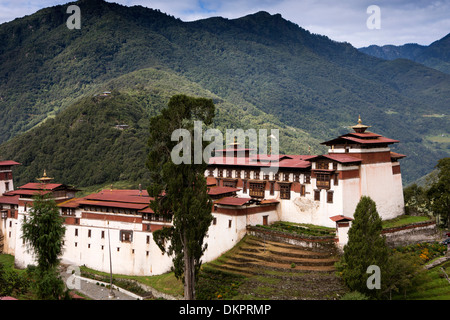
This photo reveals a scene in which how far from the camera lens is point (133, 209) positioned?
4528 cm

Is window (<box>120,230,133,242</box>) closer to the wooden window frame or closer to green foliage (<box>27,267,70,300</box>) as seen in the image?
the wooden window frame

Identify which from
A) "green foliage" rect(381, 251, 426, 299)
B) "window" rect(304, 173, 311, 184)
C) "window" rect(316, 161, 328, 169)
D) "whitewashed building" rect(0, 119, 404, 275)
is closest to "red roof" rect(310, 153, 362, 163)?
"whitewashed building" rect(0, 119, 404, 275)

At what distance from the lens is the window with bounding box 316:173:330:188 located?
139 ft

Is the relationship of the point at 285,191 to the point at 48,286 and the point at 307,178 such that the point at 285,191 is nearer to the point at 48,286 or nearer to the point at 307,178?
the point at 307,178

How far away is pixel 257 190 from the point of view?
1897 inches

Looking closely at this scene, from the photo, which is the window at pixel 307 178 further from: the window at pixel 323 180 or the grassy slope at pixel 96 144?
the grassy slope at pixel 96 144

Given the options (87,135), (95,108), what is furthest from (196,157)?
(95,108)

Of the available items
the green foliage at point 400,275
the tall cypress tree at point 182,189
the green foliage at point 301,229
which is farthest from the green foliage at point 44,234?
the green foliage at point 400,275

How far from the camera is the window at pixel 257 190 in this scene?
47.8 metres

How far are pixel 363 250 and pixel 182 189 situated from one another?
12891 mm

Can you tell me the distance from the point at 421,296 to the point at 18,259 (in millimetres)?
41600

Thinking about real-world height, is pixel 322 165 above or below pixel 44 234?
above

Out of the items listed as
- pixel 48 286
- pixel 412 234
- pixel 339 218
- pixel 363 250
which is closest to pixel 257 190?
pixel 339 218
